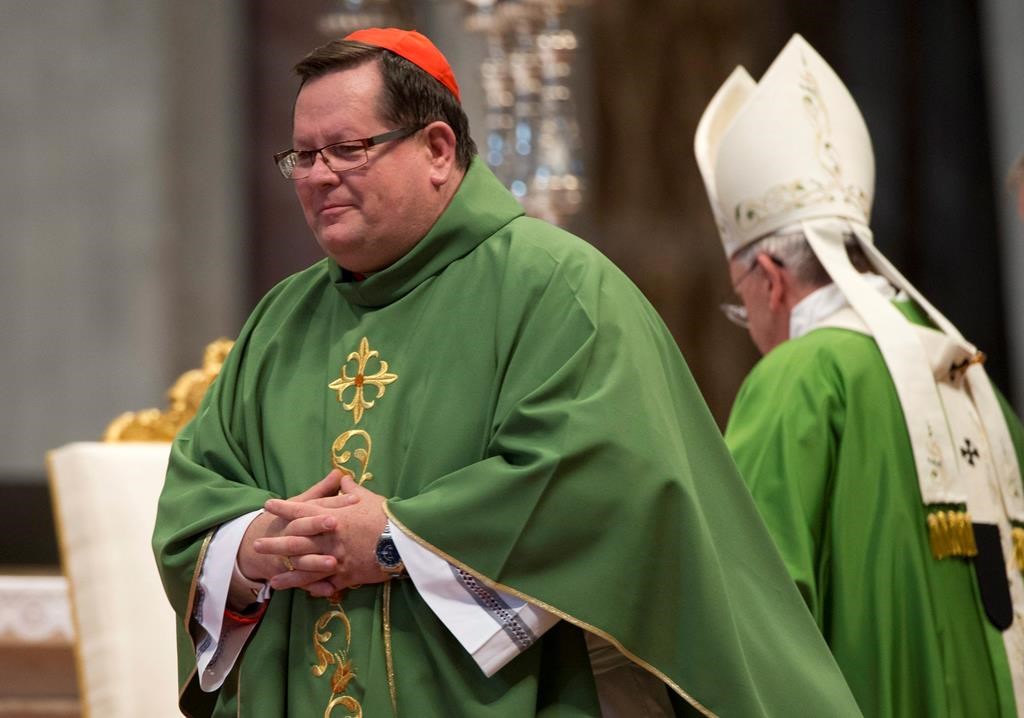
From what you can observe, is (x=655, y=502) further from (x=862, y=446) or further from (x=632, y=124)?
(x=632, y=124)

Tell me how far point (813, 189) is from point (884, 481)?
0.82 m

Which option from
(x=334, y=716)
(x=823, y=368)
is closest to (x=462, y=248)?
(x=334, y=716)

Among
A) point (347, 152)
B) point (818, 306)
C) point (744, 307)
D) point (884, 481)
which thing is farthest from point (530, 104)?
point (347, 152)

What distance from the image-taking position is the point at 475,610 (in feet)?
7.08

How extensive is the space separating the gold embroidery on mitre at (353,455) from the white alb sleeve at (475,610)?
19 centimetres

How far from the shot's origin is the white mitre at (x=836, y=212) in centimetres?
332

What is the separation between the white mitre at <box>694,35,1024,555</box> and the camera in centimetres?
332

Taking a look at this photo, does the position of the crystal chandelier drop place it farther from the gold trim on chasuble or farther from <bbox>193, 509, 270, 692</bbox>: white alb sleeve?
<bbox>193, 509, 270, 692</bbox>: white alb sleeve

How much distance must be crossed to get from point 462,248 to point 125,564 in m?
1.31

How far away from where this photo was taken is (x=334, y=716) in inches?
90.0

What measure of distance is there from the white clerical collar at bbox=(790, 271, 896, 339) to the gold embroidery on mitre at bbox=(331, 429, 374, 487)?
4.82 feet

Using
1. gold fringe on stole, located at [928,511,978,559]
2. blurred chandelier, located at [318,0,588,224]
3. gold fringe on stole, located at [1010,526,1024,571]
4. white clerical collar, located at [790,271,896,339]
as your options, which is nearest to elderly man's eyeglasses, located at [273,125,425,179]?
white clerical collar, located at [790,271,896,339]

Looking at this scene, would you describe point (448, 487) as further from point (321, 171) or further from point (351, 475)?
point (321, 171)

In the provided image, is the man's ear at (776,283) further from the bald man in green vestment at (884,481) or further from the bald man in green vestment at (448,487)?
the bald man in green vestment at (448,487)
